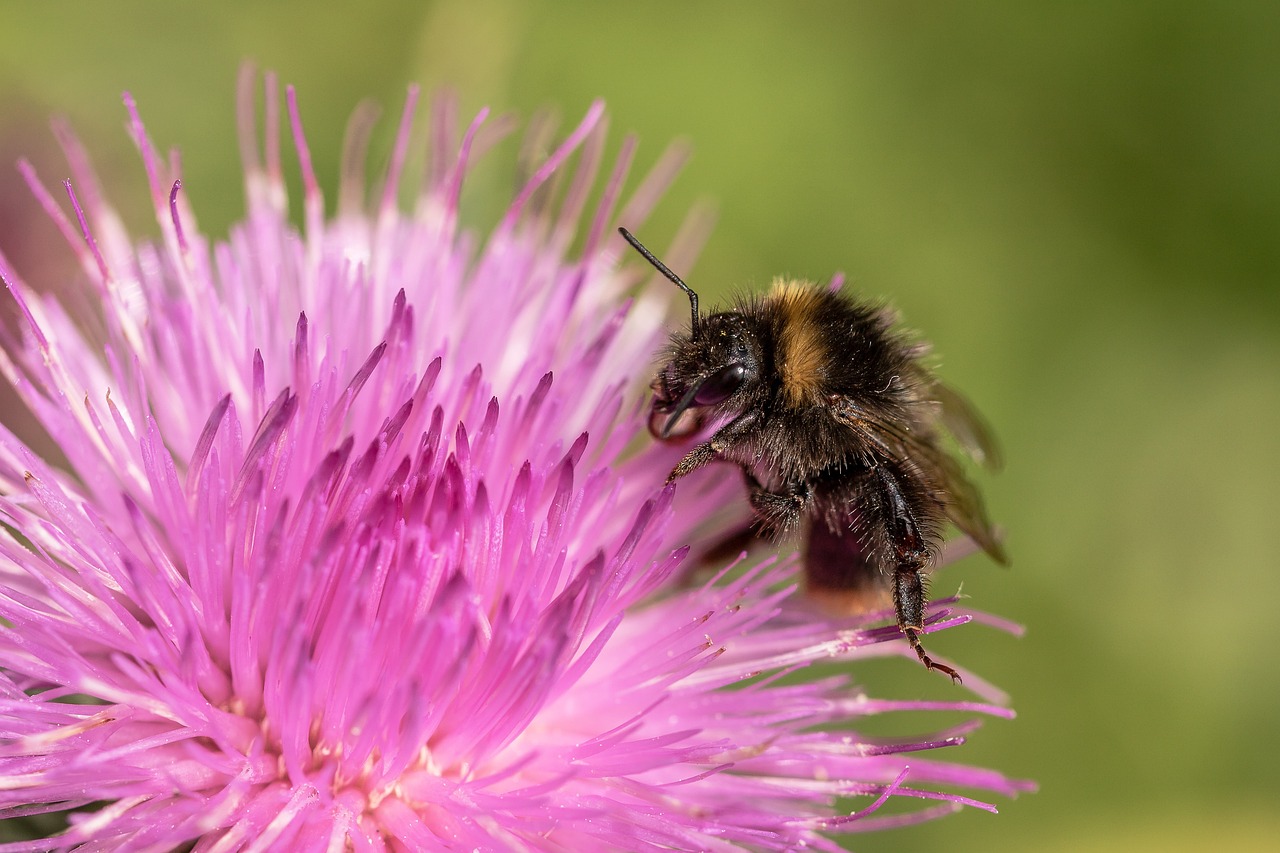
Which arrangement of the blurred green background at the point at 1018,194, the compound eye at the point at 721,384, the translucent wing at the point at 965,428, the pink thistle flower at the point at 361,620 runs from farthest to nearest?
the blurred green background at the point at 1018,194 < the translucent wing at the point at 965,428 < the compound eye at the point at 721,384 < the pink thistle flower at the point at 361,620

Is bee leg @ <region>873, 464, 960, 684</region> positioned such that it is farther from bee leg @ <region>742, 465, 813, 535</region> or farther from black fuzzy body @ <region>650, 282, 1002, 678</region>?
bee leg @ <region>742, 465, 813, 535</region>

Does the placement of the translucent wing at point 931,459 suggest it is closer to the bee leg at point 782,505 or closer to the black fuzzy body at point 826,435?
the black fuzzy body at point 826,435

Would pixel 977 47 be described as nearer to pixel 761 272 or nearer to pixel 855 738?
pixel 761 272

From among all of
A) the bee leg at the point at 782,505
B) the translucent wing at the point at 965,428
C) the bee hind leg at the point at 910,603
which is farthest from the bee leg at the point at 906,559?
the translucent wing at the point at 965,428

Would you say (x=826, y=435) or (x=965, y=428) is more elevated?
(x=965, y=428)

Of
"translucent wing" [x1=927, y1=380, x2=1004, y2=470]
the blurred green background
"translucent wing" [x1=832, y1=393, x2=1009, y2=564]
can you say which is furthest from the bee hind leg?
the blurred green background

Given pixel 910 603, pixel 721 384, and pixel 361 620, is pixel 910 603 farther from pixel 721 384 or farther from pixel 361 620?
pixel 361 620

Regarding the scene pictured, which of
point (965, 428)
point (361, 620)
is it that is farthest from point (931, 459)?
point (361, 620)
